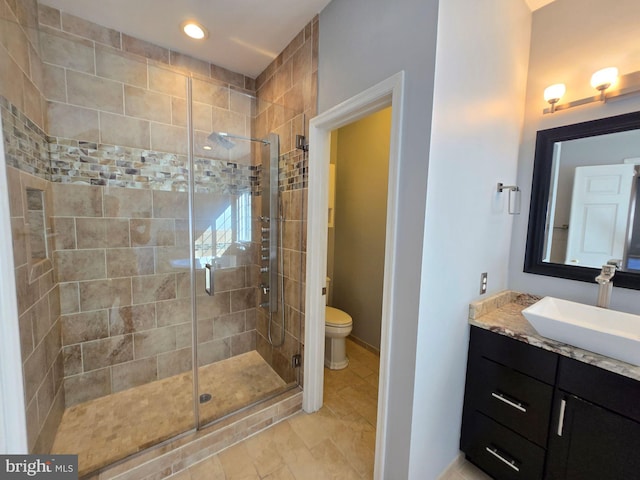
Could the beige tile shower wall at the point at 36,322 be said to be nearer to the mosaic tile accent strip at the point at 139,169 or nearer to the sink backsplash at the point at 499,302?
the mosaic tile accent strip at the point at 139,169

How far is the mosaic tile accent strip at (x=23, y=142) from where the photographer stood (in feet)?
3.83

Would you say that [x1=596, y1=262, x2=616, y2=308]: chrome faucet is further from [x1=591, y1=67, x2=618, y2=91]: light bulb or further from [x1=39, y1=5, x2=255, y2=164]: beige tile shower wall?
[x1=39, y1=5, x2=255, y2=164]: beige tile shower wall

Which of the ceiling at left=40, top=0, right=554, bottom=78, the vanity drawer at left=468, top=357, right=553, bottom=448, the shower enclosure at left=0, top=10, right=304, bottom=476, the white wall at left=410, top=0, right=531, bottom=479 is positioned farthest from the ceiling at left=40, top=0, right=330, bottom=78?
the vanity drawer at left=468, top=357, right=553, bottom=448

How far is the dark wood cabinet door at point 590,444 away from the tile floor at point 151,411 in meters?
1.71

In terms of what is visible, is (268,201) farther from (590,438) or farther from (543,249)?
(590,438)

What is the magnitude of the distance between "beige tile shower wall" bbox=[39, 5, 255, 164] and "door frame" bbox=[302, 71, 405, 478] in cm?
96

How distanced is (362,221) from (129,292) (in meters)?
2.34

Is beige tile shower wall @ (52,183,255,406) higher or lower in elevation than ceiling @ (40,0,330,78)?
lower

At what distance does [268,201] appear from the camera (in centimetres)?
→ 225

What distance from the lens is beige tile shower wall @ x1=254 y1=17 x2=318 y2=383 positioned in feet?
5.93

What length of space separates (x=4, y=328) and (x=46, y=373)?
2.54 feet

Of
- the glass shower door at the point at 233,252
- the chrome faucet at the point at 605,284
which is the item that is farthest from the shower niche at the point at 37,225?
the chrome faucet at the point at 605,284

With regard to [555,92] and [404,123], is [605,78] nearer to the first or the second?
[555,92]

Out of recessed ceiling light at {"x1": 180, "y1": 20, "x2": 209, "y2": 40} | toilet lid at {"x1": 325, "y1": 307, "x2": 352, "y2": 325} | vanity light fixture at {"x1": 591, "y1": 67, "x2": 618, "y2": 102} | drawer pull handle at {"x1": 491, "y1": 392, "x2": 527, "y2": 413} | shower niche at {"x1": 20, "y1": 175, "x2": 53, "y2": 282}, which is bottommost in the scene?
toilet lid at {"x1": 325, "y1": 307, "x2": 352, "y2": 325}
